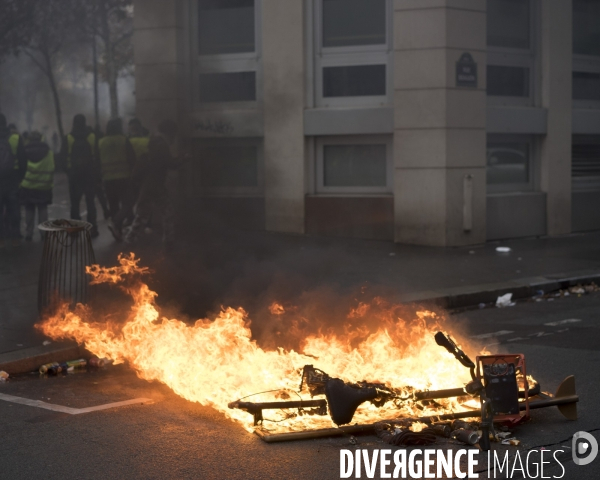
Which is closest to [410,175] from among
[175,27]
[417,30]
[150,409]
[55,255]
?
[417,30]

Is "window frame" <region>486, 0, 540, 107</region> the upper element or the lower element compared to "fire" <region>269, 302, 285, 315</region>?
upper

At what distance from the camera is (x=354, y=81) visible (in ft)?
45.0

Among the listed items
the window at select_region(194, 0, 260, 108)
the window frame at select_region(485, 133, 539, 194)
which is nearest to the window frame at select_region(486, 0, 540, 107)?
the window frame at select_region(485, 133, 539, 194)

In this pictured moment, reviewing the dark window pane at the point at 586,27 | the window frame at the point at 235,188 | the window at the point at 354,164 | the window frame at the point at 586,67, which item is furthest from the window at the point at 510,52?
the window frame at the point at 235,188

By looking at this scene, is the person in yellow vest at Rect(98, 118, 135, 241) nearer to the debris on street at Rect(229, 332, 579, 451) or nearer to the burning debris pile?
the burning debris pile

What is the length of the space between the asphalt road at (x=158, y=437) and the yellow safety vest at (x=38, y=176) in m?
7.14

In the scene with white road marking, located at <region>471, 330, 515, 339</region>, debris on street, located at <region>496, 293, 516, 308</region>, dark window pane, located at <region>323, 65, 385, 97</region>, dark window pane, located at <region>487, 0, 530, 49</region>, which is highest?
dark window pane, located at <region>487, 0, 530, 49</region>

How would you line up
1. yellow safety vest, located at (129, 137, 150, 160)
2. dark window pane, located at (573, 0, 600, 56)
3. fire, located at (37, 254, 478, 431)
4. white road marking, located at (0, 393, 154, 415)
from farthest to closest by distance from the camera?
1. dark window pane, located at (573, 0, 600, 56)
2. yellow safety vest, located at (129, 137, 150, 160)
3. white road marking, located at (0, 393, 154, 415)
4. fire, located at (37, 254, 478, 431)

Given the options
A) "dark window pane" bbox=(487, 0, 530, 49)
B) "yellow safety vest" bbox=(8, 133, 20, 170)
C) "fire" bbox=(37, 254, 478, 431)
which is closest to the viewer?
"fire" bbox=(37, 254, 478, 431)

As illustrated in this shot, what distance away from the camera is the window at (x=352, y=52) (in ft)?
44.3

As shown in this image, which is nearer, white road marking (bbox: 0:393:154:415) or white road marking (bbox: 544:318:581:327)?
white road marking (bbox: 0:393:154:415)

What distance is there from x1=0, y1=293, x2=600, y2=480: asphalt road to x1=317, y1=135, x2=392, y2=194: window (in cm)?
730

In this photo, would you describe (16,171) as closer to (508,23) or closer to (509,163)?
(509,163)

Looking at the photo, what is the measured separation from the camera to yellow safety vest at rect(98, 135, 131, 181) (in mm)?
13195
